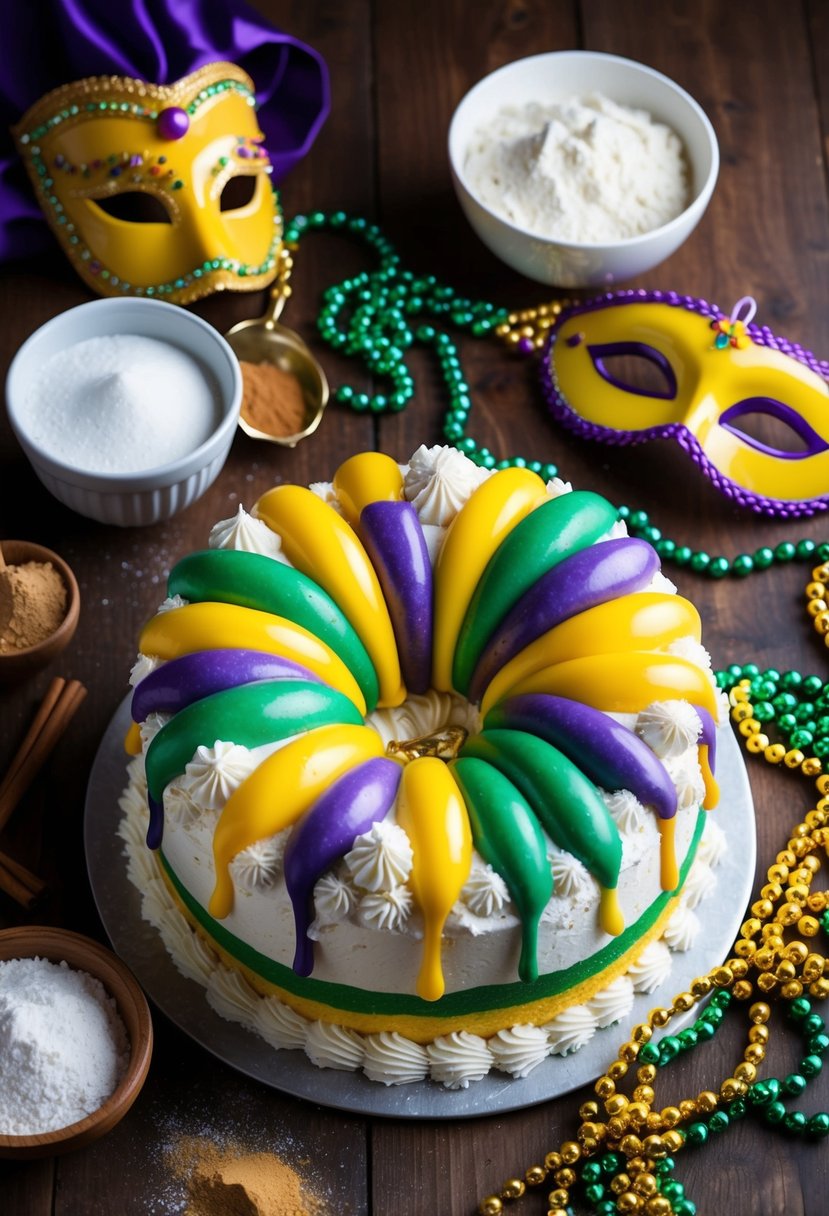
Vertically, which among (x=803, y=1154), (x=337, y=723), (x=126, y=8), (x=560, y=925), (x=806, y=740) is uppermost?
(x=126, y=8)

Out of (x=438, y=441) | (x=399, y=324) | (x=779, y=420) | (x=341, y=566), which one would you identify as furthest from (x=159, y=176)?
(x=779, y=420)

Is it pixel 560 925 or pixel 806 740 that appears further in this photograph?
pixel 806 740

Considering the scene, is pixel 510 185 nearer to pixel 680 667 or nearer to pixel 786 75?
pixel 786 75

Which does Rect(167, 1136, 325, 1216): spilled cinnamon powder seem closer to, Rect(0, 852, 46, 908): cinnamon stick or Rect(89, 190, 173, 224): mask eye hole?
Rect(0, 852, 46, 908): cinnamon stick

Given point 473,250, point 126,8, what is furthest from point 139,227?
point 473,250

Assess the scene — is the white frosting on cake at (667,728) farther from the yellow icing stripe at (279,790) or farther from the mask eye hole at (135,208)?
the mask eye hole at (135,208)
